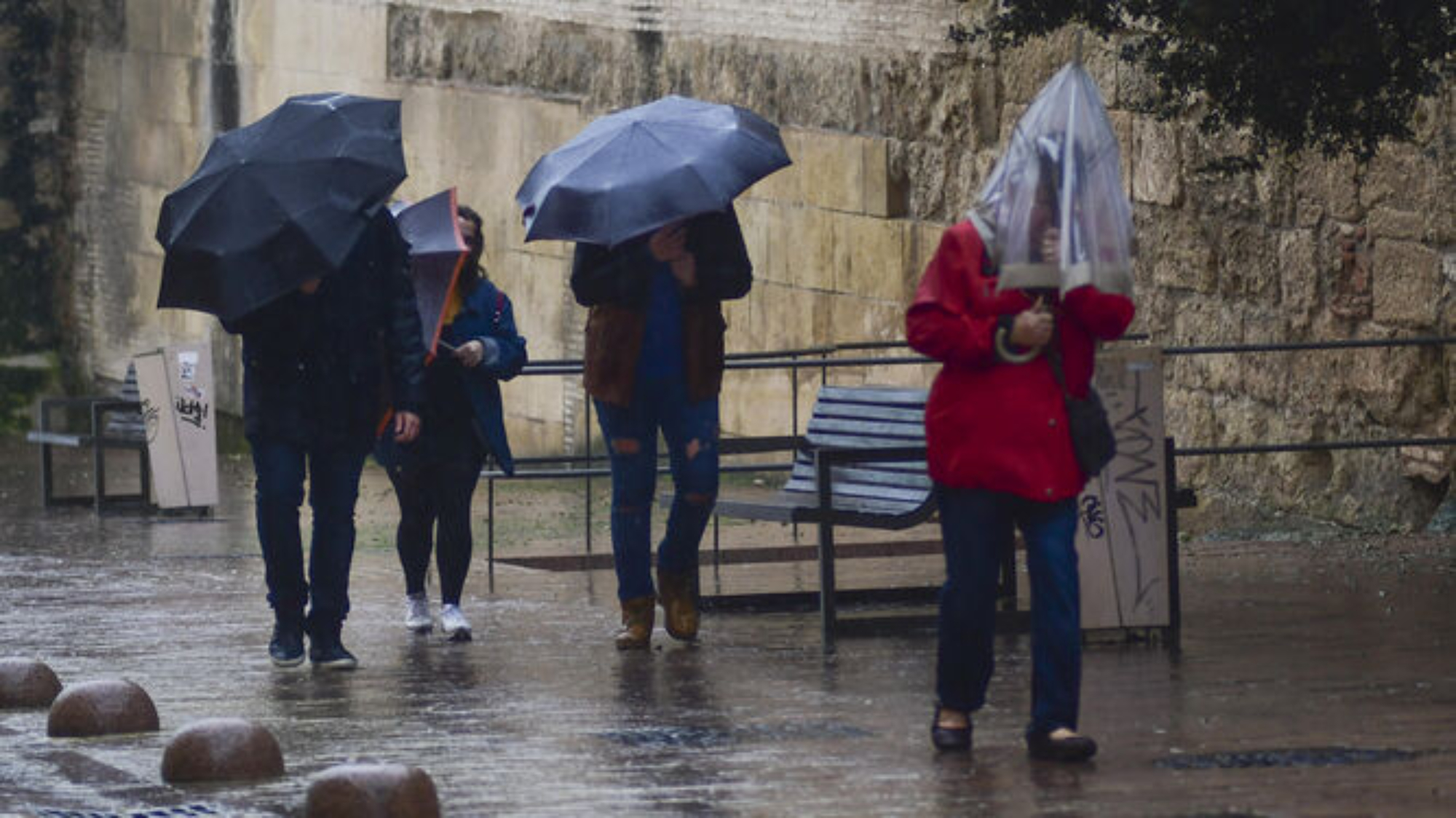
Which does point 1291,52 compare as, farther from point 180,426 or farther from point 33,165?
point 33,165

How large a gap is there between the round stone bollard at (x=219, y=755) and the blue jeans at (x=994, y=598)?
5.61ft

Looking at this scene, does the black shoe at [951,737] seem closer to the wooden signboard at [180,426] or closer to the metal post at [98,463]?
the wooden signboard at [180,426]

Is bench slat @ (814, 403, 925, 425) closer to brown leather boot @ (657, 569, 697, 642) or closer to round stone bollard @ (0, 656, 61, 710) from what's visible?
brown leather boot @ (657, 569, 697, 642)

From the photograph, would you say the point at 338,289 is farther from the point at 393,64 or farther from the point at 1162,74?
the point at 393,64

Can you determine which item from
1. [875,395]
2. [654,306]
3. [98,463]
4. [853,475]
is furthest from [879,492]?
[98,463]

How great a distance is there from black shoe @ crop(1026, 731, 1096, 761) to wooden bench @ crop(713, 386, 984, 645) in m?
2.27

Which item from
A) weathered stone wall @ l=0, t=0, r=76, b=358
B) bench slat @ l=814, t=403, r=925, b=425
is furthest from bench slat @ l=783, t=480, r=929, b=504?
weathered stone wall @ l=0, t=0, r=76, b=358

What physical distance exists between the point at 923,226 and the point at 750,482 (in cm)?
224

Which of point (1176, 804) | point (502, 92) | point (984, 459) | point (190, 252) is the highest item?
point (502, 92)

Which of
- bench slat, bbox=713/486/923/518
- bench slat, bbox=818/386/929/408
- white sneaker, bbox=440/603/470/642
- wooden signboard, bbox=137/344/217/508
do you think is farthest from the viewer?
wooden signboard, bbox=137/344/217/508

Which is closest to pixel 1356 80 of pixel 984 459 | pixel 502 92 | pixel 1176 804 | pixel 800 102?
pixel 984 459

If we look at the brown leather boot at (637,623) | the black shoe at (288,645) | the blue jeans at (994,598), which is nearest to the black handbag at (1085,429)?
the blue jeans at (994,598)

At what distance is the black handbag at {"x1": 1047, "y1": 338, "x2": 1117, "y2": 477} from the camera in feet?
25.5

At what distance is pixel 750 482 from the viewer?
59.8ft
